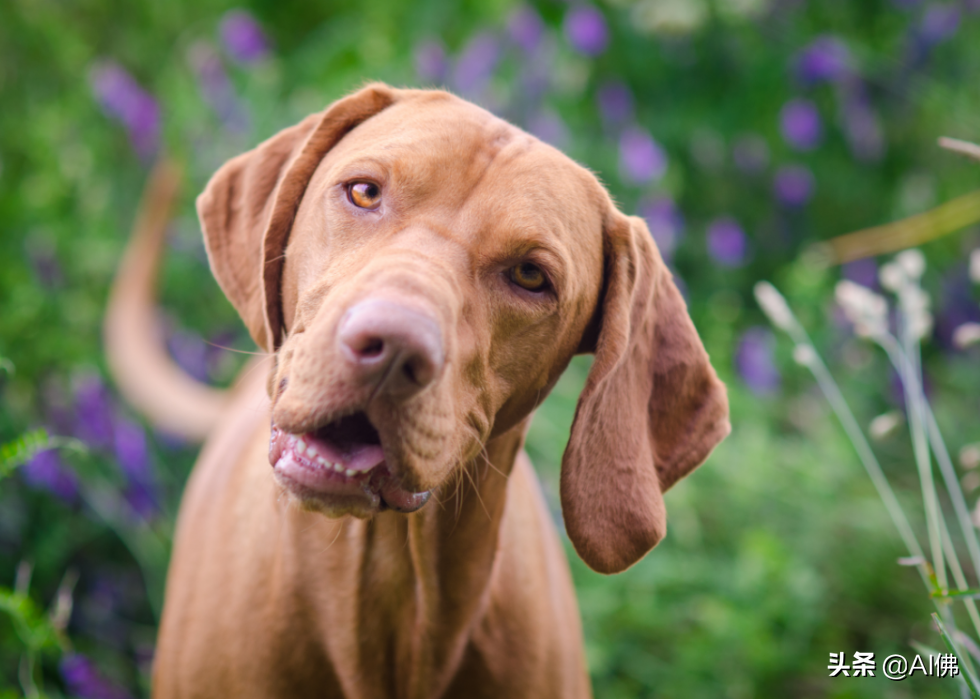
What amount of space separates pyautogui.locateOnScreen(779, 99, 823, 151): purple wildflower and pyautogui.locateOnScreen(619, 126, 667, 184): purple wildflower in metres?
1.18

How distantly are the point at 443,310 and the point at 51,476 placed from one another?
8.51 feet

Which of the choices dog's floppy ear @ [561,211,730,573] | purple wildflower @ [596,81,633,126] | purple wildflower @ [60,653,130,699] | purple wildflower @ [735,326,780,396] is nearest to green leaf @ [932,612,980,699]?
dog's floppy ear @ [561,211,730,573]

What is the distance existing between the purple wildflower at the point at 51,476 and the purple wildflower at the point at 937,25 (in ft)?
19.8

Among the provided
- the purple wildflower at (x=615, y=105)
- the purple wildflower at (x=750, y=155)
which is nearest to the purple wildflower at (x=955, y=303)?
the purple wildflower at (x=750, y=155)

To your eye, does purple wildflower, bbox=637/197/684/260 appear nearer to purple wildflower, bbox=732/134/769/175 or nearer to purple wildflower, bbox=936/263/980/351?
purple wildflower, bbox=732/134/769/175

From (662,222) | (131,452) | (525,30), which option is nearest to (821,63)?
(662,222)

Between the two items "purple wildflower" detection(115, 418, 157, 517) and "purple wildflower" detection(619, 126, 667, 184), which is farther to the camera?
"purple wildflower" detection(619, 126, 667, 184)

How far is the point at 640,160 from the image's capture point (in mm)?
5180

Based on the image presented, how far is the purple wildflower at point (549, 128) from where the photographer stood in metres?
5.15

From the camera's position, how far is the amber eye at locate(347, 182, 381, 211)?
2027 millimetres

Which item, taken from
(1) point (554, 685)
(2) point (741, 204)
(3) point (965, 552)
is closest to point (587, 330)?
(1) point (554, 685)

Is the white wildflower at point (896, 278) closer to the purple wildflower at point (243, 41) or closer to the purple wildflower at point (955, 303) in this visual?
the purple wildflower at point (955, 303)

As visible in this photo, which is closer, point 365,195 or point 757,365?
point 365,195

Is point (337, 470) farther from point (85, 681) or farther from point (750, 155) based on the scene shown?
point (750, 155)
